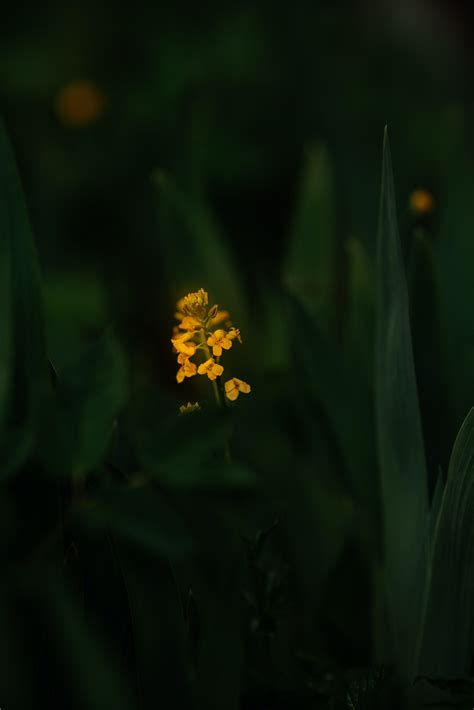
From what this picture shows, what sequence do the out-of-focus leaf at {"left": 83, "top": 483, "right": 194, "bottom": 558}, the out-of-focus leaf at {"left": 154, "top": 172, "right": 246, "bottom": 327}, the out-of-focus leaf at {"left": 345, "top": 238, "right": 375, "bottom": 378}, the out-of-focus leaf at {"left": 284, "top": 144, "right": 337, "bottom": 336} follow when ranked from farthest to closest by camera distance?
the out-of-focus leaf at {"left": 284, "top": 144, "right": 337, "bottom": 336}, the out-of-focus leaf at {"left": 154, "top": 172, "right": 246, "bottom": 327}, the out-of-focus leaf at {"left": 345, "top": 238, "right": 375, "bottom": 378}, the out-of-focus leaf at {"left": 83, "top": 483, "right": 194, "bottom": 558}

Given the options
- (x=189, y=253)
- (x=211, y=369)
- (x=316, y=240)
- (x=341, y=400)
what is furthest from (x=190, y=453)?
(x=316, y=240)

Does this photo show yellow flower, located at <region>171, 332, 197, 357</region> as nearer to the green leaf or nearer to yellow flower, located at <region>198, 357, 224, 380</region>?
yellow flower, located at <region>198, 357, 224, 380</region>

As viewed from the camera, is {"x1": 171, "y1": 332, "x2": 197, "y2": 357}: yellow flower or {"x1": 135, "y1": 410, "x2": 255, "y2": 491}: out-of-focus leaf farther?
{"x1": 171, "y1": 332, "x2": 197, "y2": 357}: yellow flower

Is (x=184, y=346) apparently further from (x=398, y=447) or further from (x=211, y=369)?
(x=398, y=447)

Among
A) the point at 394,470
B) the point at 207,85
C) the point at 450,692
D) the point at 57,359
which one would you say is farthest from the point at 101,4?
the point at 450,692

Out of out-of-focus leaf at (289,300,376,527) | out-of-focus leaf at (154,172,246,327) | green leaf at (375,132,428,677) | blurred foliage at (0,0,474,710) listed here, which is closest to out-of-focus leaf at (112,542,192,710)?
blurred foliage at (0,0,474,710)

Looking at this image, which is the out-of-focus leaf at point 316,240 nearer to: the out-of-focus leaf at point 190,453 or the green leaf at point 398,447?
the green leaf at point 398,447
